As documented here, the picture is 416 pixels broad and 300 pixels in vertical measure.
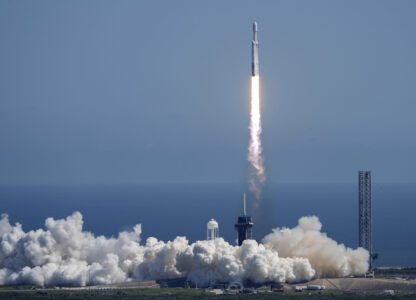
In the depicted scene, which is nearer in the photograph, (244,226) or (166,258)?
(166,258)

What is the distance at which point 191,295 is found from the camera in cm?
9606

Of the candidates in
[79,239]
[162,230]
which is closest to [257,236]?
[79,239]

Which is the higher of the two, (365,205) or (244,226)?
(365,205)

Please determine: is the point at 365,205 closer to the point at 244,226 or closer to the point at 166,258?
the point at 244,226

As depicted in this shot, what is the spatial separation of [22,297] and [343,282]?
30988 millimetres

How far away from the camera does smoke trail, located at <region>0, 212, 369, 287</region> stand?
100688mm

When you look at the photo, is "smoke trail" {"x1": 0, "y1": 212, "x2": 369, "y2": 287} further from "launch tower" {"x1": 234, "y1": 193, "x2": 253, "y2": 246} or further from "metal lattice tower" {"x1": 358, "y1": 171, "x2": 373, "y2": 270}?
"metal lattice tower" {"x1": 358, "y1": 171, "x2": 373, "y2": 270}

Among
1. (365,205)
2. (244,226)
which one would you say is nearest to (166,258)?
(244,226)

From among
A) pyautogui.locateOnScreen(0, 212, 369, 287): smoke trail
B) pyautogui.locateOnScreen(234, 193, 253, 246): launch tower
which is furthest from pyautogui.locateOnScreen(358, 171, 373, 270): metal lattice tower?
pyautogui.locateOnScreen(234, 193, 253, 246): launch tower

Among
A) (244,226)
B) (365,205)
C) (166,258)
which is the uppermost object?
(365,205)

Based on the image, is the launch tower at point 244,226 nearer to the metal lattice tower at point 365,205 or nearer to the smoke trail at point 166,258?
the smoke trail at point 166,258

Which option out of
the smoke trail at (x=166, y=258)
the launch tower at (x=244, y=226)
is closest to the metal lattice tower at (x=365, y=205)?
the smoke trail at (x=166, y=258)

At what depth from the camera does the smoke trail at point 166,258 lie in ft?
330

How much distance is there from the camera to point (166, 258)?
4117 inches
